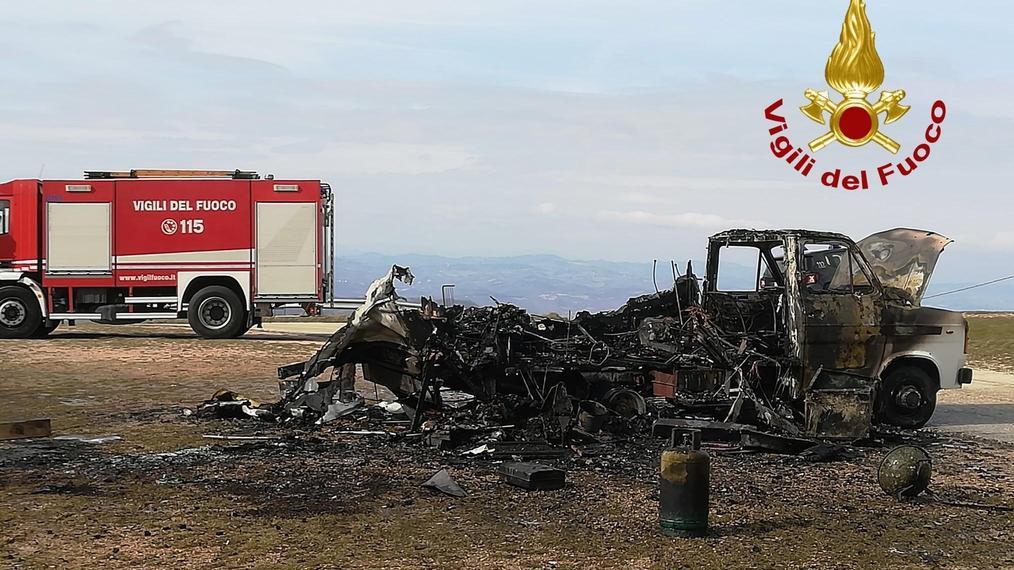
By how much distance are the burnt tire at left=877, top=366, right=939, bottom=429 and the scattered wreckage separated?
0.02 meters

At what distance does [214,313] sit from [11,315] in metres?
4.20

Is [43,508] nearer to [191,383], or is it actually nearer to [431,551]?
[431,551]

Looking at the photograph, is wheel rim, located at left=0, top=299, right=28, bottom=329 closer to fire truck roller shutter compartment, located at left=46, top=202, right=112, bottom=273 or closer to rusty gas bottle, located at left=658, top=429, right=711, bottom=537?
fire truck roller shutter compartment, located at left=46, top=202, right=112, bottom=273

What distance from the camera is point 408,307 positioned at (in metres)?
10.6

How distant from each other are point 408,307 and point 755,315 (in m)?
4.10

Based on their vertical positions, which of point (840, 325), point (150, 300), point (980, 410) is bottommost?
point (980, 410)

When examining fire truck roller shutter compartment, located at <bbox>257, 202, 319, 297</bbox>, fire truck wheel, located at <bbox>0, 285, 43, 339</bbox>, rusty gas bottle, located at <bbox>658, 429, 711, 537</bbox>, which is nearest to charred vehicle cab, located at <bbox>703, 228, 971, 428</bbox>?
rusty gas bottle, located at <bbox>658, 429, 711, 537</bbox>

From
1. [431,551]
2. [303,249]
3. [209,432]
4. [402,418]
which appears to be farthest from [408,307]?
[303,249]

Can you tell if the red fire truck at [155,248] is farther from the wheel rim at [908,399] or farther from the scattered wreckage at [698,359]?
the wheel rim at [908,399]

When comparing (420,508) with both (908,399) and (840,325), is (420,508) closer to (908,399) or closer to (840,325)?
(840,325)

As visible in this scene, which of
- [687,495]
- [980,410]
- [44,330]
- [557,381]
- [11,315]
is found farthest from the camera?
[44,330]

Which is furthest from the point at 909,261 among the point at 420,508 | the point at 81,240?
the point at 81,240

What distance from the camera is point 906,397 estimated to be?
11211 millimetres

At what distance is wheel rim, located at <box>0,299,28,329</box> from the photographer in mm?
21031
